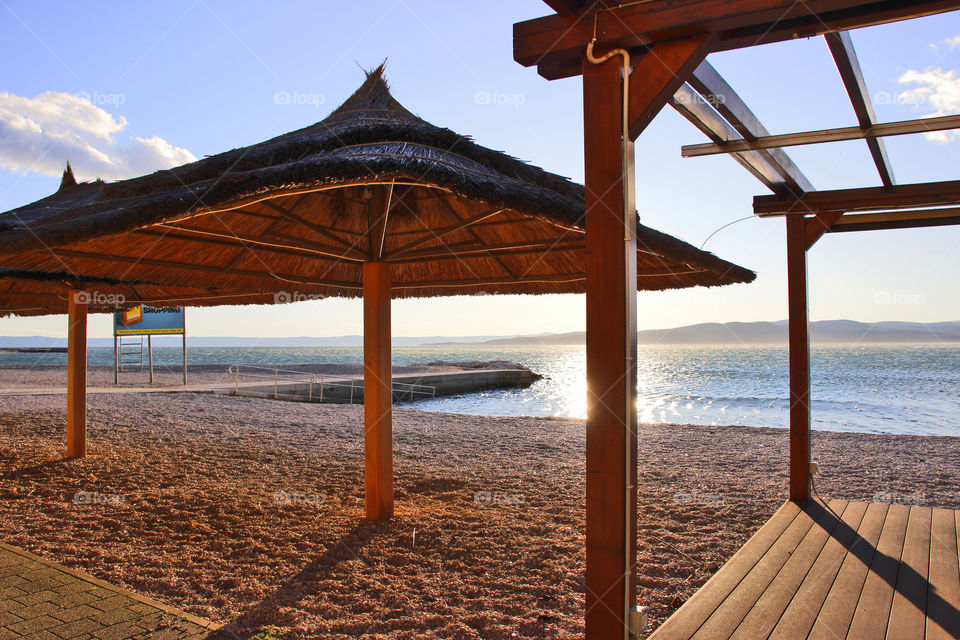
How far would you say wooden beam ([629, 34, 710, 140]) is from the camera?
1.84 metres

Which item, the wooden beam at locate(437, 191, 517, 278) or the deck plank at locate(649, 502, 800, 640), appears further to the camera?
the wooden beam at locate(437, 191, 517, 278)

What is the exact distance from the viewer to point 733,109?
307 cm

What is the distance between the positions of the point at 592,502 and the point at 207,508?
4.01m

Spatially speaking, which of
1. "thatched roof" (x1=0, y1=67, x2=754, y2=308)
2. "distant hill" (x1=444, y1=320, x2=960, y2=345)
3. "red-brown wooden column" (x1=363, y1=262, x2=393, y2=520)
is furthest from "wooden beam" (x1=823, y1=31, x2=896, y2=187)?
"distant hill" (x1=444, y1=320, x2=960, y2=345)

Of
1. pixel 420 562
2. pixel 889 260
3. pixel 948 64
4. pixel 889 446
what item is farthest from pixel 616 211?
pixel 889 260

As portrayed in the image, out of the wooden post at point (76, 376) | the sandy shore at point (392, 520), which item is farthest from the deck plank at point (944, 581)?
the wooden post at point (76, 376)

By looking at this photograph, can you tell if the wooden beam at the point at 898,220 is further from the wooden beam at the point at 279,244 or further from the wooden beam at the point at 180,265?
the wooden beam at the point at 180,265

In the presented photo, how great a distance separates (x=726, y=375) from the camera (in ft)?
147

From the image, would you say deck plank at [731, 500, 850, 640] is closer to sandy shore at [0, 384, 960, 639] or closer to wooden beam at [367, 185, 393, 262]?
sandy shore at [0, 384, 960, 639]

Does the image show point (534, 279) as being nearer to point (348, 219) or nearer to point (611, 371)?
point (348, 219)

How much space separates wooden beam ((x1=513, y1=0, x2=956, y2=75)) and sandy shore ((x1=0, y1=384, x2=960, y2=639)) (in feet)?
8.12

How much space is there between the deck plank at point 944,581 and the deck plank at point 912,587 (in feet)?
0.09

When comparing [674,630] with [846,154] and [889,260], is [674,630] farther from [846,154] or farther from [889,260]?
[889,260]

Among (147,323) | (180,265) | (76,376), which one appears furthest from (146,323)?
(180,265)
